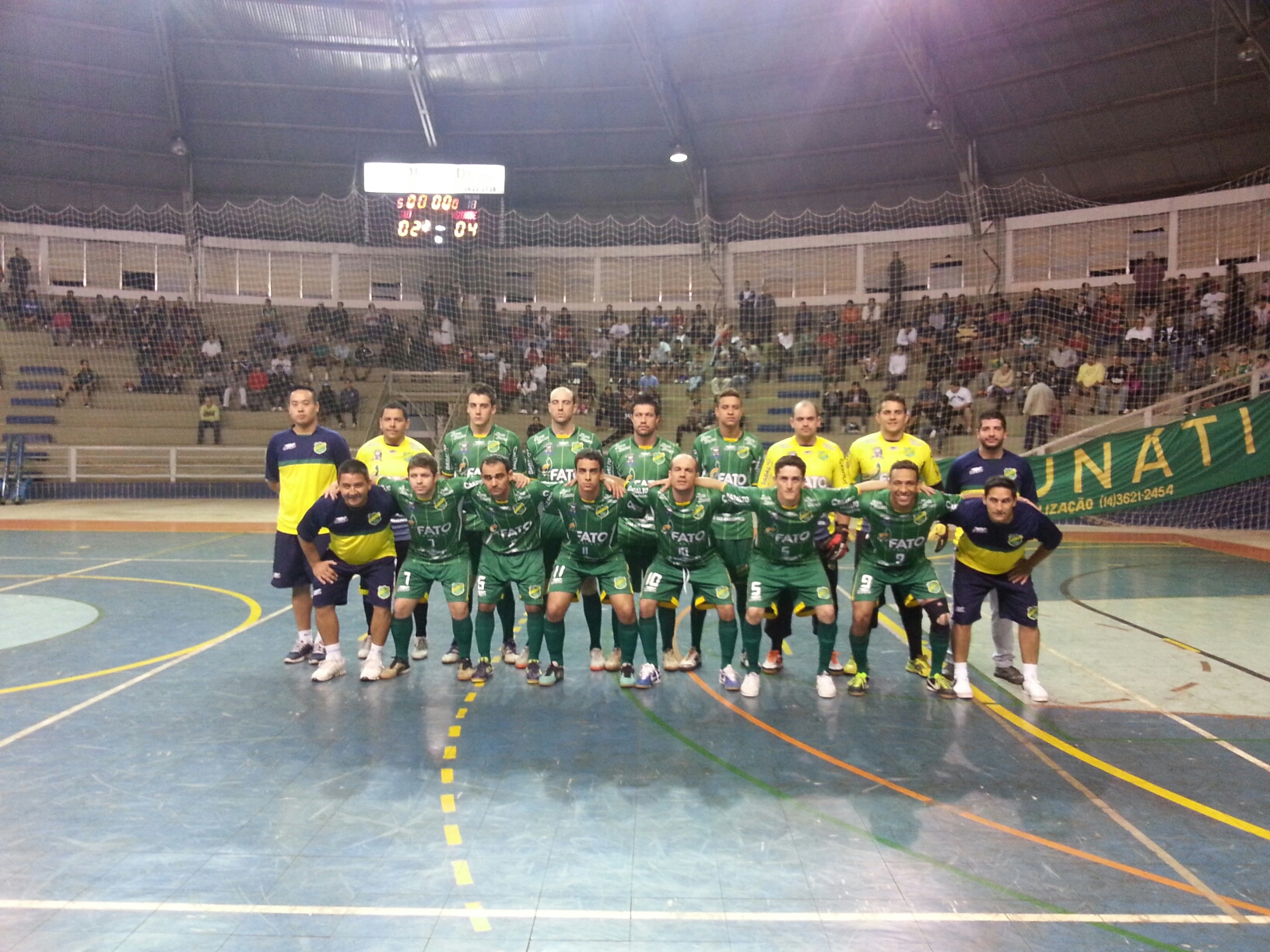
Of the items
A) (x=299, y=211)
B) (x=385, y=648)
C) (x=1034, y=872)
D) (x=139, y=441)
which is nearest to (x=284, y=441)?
(x=385, y=648)

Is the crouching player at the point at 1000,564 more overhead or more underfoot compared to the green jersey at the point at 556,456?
more underfoot

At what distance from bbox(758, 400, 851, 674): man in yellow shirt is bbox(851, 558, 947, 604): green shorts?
1.38ft

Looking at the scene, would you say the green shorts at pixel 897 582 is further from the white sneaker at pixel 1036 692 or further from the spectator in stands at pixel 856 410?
the spectator in stands at pixel 856 410

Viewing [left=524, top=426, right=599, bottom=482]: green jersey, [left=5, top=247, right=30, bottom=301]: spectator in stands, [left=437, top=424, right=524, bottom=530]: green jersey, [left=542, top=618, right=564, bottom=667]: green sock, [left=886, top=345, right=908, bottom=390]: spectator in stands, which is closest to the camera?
[left=542, top=618, right=564, bottom=667]: green sock

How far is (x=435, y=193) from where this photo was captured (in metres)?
23.2

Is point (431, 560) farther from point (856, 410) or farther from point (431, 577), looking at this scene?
point (856, 410)

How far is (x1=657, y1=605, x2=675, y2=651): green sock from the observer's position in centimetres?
716

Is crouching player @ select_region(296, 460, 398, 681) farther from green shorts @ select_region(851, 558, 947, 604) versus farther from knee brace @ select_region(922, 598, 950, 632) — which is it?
knee brace @ select_region(922, 598, 950, 632)

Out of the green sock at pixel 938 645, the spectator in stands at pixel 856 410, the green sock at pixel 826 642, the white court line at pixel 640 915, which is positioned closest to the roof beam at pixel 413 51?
the spectator in stands at pixel 856 410

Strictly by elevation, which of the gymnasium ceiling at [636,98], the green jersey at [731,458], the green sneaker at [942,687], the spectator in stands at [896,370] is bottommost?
the green sneaker at [942,687]

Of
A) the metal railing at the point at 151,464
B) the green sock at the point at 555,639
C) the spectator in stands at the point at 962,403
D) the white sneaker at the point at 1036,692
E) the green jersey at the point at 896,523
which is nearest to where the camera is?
the white sneaker at the point at 1036,692

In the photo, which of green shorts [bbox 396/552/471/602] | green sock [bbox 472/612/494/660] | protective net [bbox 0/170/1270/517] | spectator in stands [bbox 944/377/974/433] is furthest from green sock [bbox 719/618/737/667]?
spectator in stands [bbox 944/377/974/433]

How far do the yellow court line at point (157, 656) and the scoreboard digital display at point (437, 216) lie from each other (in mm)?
14295

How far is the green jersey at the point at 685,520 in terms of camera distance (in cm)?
666
